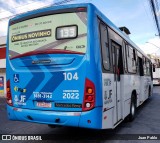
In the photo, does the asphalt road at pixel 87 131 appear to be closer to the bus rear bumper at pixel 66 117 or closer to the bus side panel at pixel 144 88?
the bus rear bumper at pixel 66 117

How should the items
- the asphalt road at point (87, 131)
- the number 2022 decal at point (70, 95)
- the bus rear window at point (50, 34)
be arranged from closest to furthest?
the number 2022 decal at point (70, 95)
the bus rear window at point (50, 34)
the asphalt road at point (87, 131)

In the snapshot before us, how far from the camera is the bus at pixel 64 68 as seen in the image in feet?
17.1

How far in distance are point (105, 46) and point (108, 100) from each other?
1.27 meters

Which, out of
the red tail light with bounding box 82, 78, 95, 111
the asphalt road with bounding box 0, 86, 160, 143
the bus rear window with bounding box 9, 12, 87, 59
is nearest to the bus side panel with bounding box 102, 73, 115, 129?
the red tail light with bounding box 82, 78, 95, 111

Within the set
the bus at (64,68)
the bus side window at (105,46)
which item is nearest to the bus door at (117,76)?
the bus at (64,68)

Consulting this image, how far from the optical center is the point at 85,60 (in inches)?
205

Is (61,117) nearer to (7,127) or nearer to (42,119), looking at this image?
(42,119)

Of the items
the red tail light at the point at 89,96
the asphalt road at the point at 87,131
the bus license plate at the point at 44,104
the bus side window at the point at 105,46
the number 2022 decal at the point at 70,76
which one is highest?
the bus side window at the point at 105,46

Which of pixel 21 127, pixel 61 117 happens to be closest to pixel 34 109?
pixel 61 117

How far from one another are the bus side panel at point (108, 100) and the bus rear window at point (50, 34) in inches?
36.3

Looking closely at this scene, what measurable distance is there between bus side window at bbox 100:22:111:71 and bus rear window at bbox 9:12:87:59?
0.53 m

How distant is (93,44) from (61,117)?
68.0 inches

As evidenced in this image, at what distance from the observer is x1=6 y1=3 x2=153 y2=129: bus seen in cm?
520

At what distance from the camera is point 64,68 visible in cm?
541
